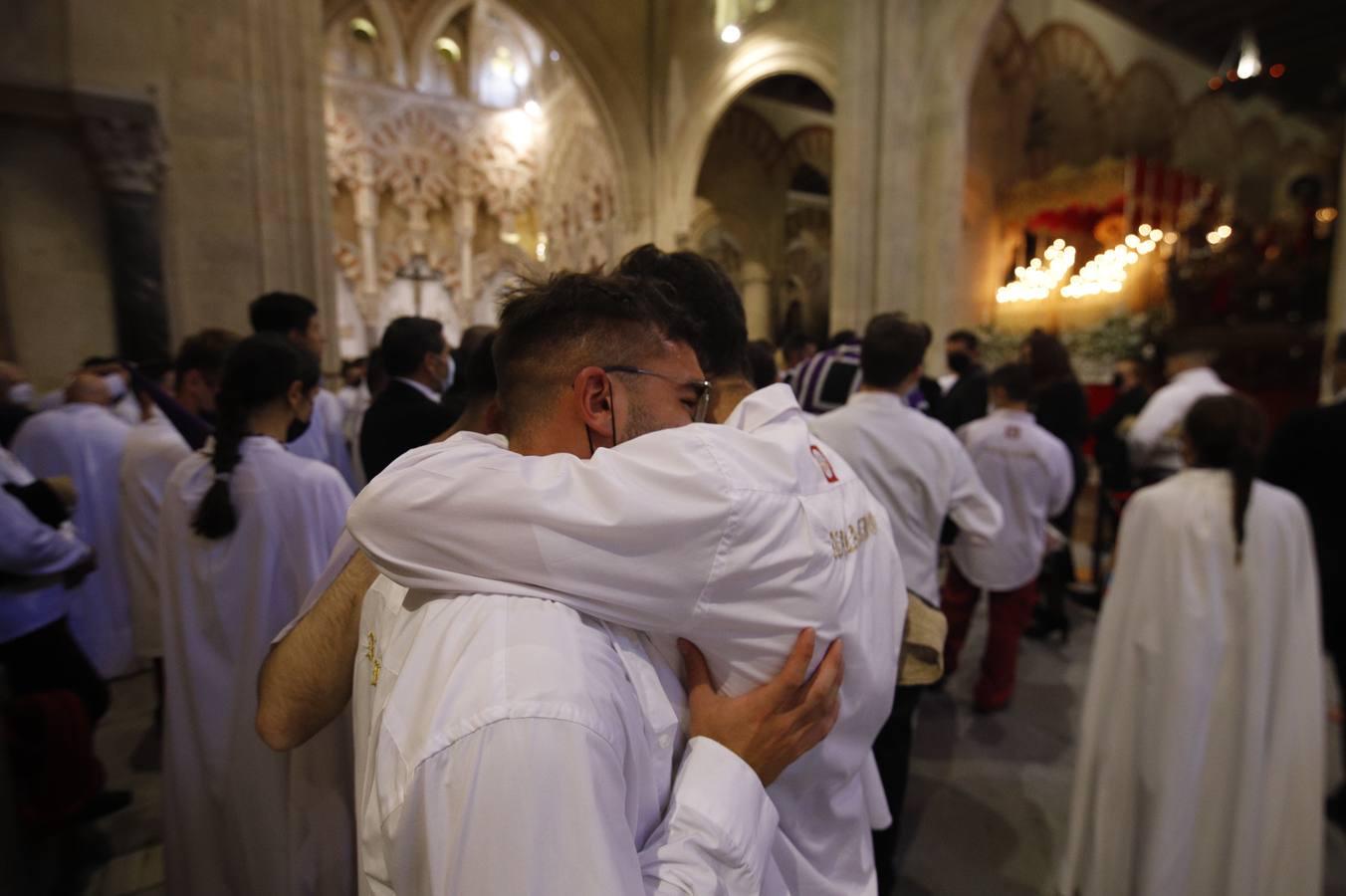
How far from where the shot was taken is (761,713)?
36.9 inches

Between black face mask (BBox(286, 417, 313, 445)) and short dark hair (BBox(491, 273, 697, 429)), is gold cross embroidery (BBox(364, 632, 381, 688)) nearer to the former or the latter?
short dark hair (BBox(491, 273, 697, 429))

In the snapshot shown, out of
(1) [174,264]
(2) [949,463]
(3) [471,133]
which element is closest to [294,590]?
(2) [949,463]

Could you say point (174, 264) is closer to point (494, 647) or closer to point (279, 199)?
point (279, 199)

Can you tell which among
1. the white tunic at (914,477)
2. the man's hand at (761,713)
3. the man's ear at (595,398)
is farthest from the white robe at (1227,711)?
the man's ear at (595,398)

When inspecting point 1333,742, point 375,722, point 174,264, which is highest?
point 174,264

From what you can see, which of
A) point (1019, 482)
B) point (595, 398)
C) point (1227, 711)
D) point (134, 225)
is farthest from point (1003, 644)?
point (134, 225)

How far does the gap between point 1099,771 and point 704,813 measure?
240cm

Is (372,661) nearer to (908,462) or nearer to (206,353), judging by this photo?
(908,462)

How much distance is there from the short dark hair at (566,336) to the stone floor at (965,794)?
2.64 meters

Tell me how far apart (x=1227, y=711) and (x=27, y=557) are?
4215mm

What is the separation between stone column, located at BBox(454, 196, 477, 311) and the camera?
20.5 meters

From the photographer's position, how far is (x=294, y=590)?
2158 millimetres

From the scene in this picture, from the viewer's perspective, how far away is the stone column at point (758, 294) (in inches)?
637

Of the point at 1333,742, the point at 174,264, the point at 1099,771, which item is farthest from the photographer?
the point at 174,264
